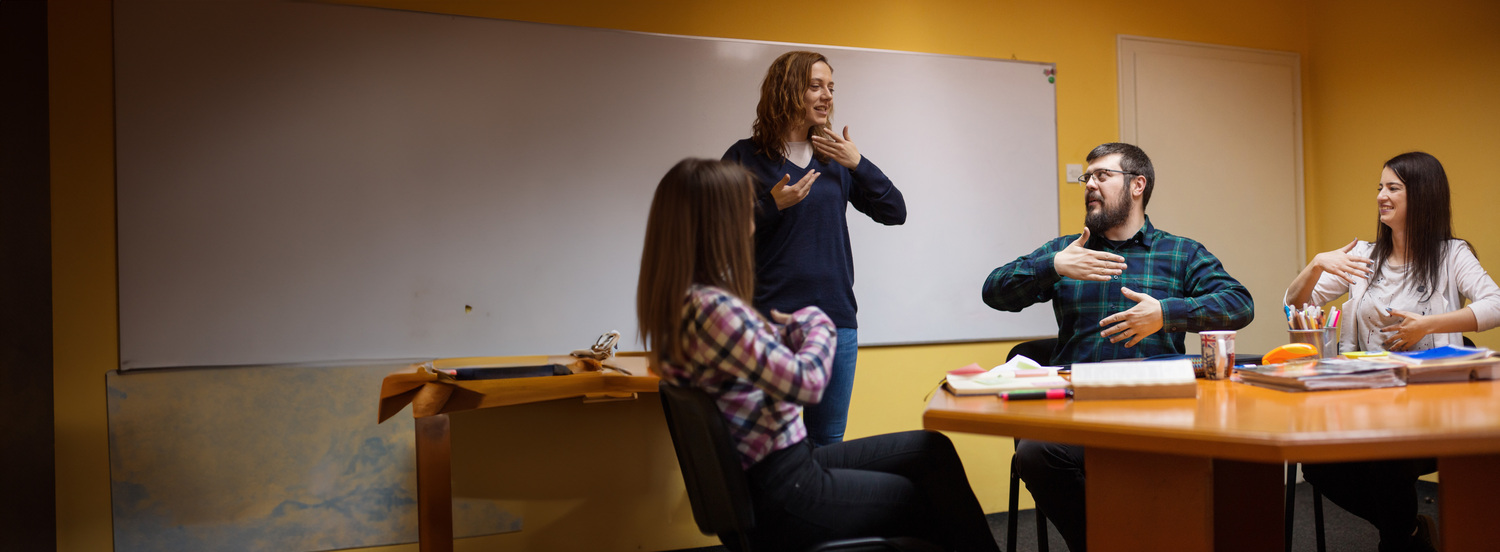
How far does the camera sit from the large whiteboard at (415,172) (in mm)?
2699

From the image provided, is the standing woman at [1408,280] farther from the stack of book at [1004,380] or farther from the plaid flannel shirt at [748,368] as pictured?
the plaid flannel shirt at [748,368]

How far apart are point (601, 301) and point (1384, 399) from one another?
2.30 m

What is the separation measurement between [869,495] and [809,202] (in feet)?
3.39

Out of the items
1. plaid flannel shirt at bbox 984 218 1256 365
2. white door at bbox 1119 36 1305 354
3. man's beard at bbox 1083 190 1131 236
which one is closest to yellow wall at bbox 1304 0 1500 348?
white door at bbox 1119 36 1305 354

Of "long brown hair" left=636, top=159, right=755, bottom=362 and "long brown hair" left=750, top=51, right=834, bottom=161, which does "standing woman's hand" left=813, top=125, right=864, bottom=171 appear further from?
"long brown hair" left=636, top=159, right=755, bottom=362

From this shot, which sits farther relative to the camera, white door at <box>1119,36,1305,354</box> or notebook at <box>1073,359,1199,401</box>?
white door at <box>1119,36,1305,354</box>

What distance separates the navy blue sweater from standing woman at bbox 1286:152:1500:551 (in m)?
1.31

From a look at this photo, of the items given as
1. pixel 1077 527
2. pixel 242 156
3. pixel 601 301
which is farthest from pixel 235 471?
pixel 1077 527

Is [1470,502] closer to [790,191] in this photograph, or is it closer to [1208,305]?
[1208,305]

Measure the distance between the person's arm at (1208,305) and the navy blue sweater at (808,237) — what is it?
78 centimetres

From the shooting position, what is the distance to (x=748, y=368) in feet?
4.54

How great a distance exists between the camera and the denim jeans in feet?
7.56

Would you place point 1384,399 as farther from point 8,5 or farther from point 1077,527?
point 8,5

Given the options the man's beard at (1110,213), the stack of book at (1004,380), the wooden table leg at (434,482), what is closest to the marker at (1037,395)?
the stack of book at (1004,380)
